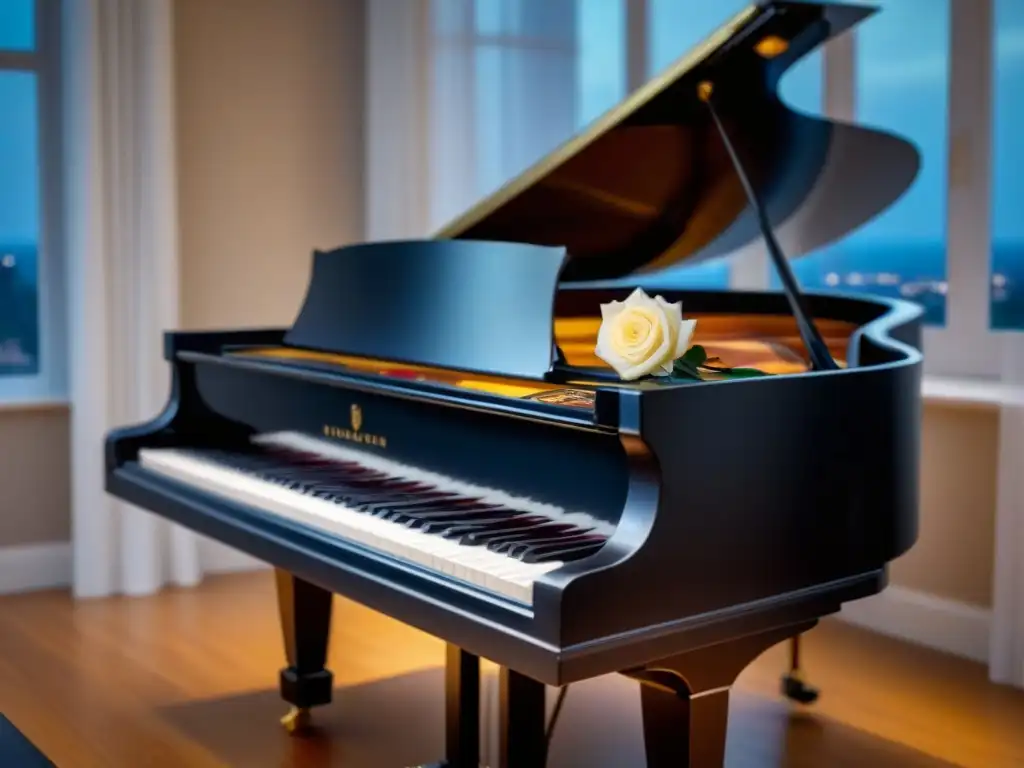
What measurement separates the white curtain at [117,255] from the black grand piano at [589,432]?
148 centimetres

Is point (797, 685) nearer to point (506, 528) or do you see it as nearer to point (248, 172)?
point (506, 528)

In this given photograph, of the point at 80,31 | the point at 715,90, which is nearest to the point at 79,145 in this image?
the point at 80,31

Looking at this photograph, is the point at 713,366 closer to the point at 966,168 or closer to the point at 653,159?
the point at 653,159

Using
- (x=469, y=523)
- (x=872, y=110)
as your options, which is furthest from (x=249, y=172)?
(x=469, y=523)

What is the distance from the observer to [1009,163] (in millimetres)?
3936

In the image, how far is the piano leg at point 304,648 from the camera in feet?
10.3

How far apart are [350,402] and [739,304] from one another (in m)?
1.24

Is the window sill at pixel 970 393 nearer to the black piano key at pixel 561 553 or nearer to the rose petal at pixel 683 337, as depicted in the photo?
the rose petal at pixel 683 337

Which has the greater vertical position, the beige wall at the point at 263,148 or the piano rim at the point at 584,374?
the beige wall at the point at 263,148

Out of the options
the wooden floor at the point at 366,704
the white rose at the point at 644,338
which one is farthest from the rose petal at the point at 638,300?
the wooden floor at the point at 366,704

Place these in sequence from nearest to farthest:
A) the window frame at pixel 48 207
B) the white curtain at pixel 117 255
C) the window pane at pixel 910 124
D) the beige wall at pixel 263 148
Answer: the window pane at pixel 910 124, the white curtain at pixel 117 255, the window frame at pixel 48 207, the beige wall at pixel 263 148

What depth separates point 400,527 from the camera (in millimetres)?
2211

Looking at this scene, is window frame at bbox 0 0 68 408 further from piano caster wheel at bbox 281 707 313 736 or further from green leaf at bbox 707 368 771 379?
green leaf at bbox 707 368 771 379

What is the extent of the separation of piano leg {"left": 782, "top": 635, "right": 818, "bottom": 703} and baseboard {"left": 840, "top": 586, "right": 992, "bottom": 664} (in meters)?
0.51
